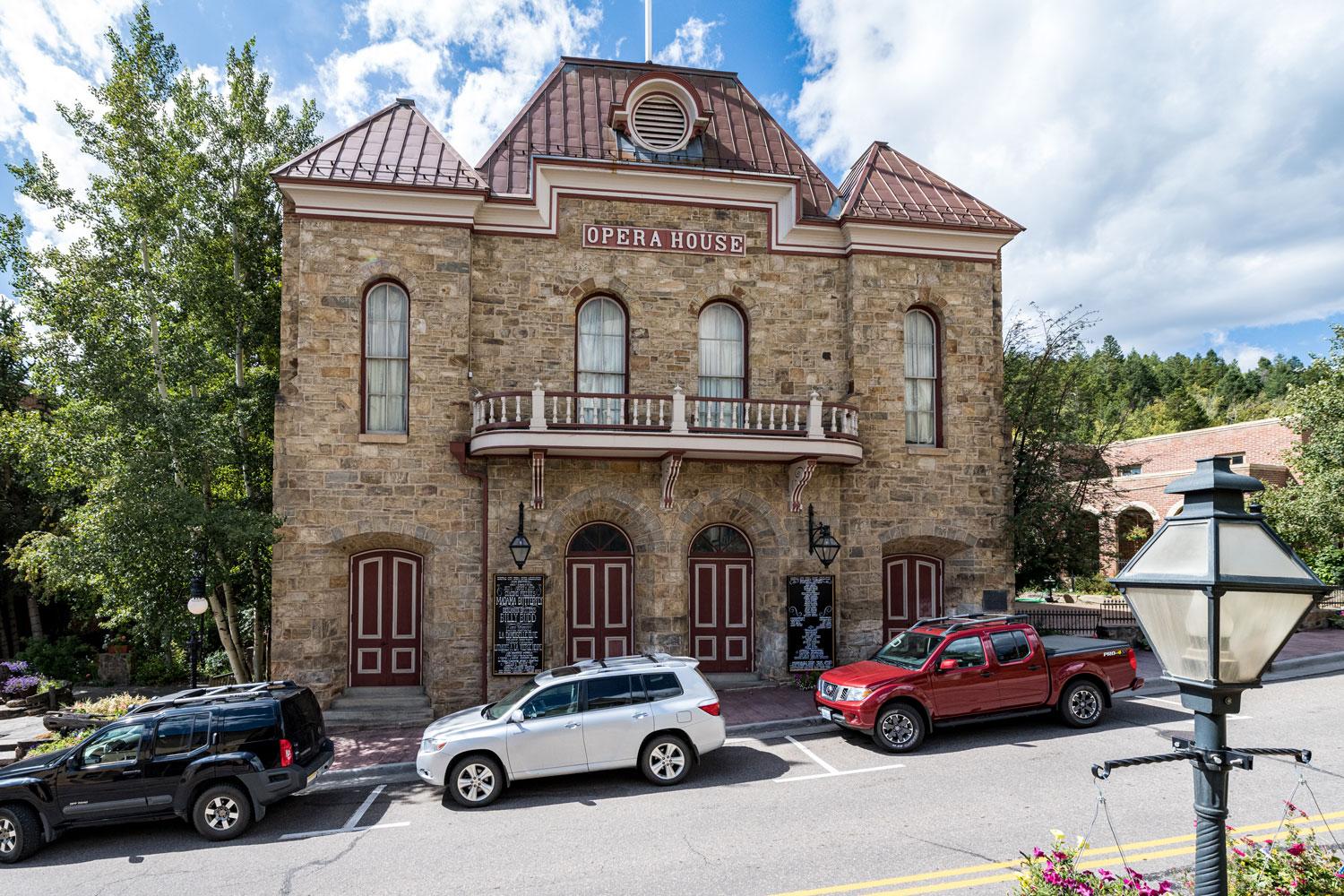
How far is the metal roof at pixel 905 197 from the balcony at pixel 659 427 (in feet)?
14.8

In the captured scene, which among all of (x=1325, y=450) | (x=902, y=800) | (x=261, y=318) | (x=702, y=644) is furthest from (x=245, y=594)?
(x=1325, y=450)

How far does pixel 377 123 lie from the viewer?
52.6 feet

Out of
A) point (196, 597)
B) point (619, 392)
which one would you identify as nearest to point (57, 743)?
point (196, 597)

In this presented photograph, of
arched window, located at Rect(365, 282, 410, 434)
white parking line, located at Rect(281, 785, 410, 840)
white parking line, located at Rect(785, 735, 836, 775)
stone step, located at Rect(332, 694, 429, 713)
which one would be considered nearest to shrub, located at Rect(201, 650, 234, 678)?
stone step, located at Rect(332, 694, 429, 713)

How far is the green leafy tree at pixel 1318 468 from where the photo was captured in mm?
19078

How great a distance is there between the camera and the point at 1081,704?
11.8 m

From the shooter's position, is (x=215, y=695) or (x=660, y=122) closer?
(x=215, y=695)

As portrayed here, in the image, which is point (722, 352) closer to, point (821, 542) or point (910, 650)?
point (821, 542)

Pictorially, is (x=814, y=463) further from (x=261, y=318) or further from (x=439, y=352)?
(x=261, y=318)

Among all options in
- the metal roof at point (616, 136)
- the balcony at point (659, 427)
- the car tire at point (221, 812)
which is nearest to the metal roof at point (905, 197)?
the metal roof at point (616, 136)

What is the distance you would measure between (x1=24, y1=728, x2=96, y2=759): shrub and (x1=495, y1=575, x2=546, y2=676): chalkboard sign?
6.14 metres

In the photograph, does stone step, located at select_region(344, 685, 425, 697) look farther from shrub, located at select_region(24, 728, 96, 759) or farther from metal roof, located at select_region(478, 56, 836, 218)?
metal roof, located at select_region(478, 56, 836, 218)

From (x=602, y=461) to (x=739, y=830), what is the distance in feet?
25.9

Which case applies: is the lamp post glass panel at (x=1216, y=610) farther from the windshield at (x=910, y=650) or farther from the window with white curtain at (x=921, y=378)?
the window with white curtain at (x=921, y=378)
